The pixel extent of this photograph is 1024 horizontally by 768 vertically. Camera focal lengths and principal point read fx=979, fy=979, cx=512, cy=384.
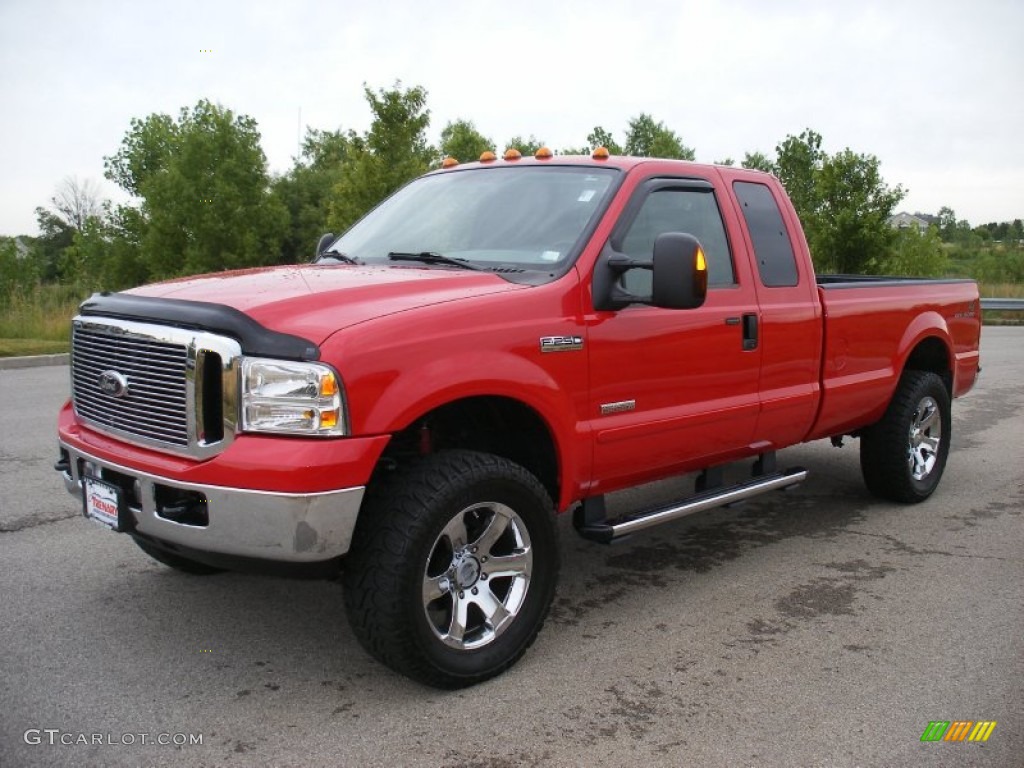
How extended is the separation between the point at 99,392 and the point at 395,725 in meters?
1.68

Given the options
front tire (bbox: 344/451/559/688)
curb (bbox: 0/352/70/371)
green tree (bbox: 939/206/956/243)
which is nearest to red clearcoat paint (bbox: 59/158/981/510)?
front tire (bbox: 344/451/559/688)

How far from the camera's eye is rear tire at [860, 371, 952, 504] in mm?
5980

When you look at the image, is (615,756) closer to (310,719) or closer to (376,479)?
(310,719)

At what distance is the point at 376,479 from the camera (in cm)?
349

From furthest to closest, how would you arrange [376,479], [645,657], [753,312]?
[753,312] < [645,657] < [376,479]

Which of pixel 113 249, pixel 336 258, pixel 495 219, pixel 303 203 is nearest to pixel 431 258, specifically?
pixel 495 219

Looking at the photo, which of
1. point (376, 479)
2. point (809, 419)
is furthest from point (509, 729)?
point (809, 419)

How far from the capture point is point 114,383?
352 centimetres

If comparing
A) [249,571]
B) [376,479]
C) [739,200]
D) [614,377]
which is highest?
[739,200]

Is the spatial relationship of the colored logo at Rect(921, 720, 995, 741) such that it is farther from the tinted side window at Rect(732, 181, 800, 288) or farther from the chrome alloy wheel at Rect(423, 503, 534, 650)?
the tinted side window at Rect(732, 181, 800, 288)

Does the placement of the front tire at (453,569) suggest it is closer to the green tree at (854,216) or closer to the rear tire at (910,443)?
the rear tire at (910,443)

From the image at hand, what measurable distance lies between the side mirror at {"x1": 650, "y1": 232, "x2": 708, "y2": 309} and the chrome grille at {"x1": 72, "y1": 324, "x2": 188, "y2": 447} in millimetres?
1783

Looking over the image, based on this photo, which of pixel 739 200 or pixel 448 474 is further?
pixel 739 200

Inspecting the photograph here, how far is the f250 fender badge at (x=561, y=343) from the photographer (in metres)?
3.73
